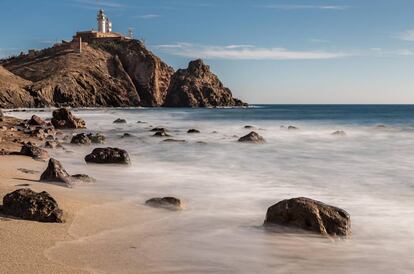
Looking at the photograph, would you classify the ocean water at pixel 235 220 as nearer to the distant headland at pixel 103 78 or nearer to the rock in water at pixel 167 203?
the rock in water at pixel 167 203

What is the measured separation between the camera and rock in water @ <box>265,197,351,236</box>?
19.9 feet

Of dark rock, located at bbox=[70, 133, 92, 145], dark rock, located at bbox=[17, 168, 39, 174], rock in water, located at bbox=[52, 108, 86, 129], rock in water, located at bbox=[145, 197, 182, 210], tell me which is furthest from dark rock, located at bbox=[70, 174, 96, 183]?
rock in water, located at bbox=[52, 108, 86, 129]

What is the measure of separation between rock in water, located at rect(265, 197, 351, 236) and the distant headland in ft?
231

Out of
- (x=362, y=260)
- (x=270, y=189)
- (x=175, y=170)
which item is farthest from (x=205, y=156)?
(x=362, y=260)

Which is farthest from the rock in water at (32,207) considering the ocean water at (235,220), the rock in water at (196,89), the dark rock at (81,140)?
the rock in water at (196,89)

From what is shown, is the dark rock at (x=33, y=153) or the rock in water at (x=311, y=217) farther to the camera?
the dark rock at (x=33, y=153)

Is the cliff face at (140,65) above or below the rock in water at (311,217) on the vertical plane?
above

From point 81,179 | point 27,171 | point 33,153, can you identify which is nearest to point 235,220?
point 81,179

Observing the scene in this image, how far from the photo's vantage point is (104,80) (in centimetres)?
10412

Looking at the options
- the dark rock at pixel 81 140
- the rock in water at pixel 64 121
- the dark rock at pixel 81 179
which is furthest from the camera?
the rock in water at pixel 64 121

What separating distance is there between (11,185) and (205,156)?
8422 mm

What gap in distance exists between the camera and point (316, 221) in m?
6.08

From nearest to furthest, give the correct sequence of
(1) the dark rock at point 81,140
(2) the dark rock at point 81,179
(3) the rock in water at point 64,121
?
(2) the dark rock at point 81,179, (1) the dark rock at point 81,140, (3) the rock in water at point 64,121

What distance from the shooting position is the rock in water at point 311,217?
6.05m
